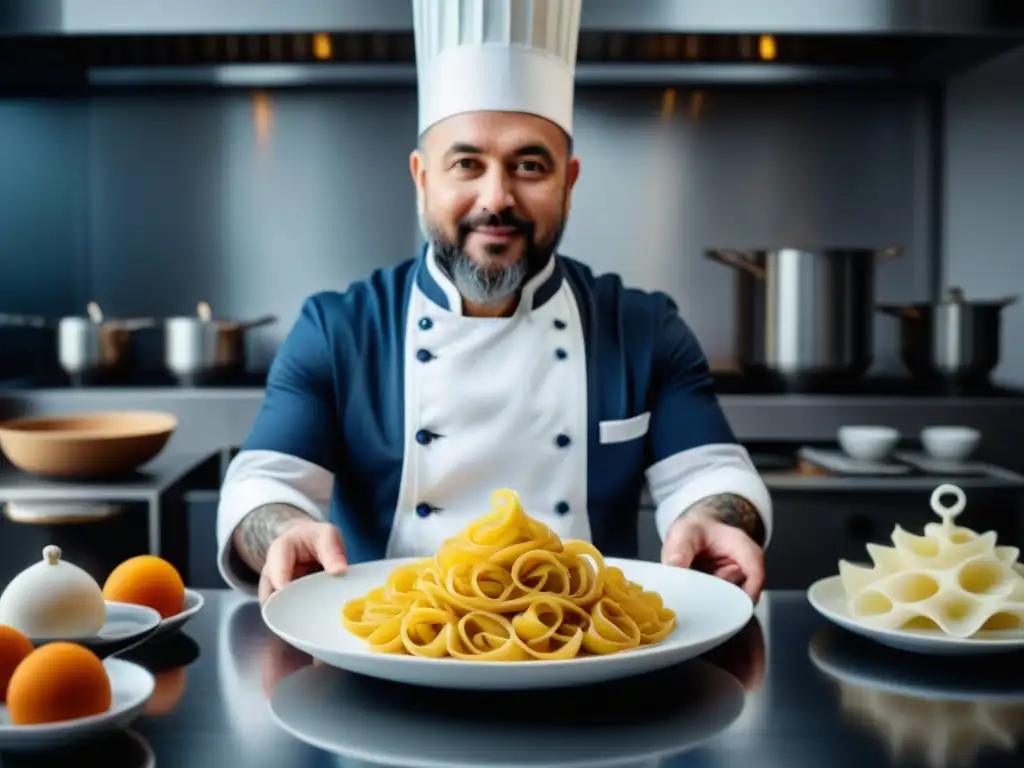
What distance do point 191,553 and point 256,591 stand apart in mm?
1230

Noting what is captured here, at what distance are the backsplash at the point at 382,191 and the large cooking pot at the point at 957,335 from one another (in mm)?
334

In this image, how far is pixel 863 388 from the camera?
3154 millimetres

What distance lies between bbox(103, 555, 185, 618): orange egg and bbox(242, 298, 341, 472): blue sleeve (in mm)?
543

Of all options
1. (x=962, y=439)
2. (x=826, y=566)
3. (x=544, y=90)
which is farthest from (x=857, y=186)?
(x=544, y=90)

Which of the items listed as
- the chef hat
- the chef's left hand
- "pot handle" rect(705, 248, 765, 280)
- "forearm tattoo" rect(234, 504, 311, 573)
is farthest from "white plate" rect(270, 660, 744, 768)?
"pot handle" rect(705, 248, 765, 280)

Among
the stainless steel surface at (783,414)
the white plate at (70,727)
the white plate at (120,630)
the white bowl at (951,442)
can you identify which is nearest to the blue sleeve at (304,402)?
the white plate at (120,630)

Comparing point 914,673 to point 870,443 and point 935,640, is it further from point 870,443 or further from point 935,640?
point 870,443

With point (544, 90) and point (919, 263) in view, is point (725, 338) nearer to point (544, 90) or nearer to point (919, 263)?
point (919, 263)

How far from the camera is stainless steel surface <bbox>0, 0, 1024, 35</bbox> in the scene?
9.39 feet

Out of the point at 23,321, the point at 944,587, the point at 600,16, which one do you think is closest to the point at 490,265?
the point at 944,587

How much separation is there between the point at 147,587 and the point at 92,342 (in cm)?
209

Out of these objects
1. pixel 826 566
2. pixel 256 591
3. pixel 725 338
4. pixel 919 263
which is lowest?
pixel 826 566

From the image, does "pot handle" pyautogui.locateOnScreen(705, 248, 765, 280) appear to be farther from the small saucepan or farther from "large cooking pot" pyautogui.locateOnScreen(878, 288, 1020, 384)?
the small saucepan

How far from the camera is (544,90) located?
6.10 ft
